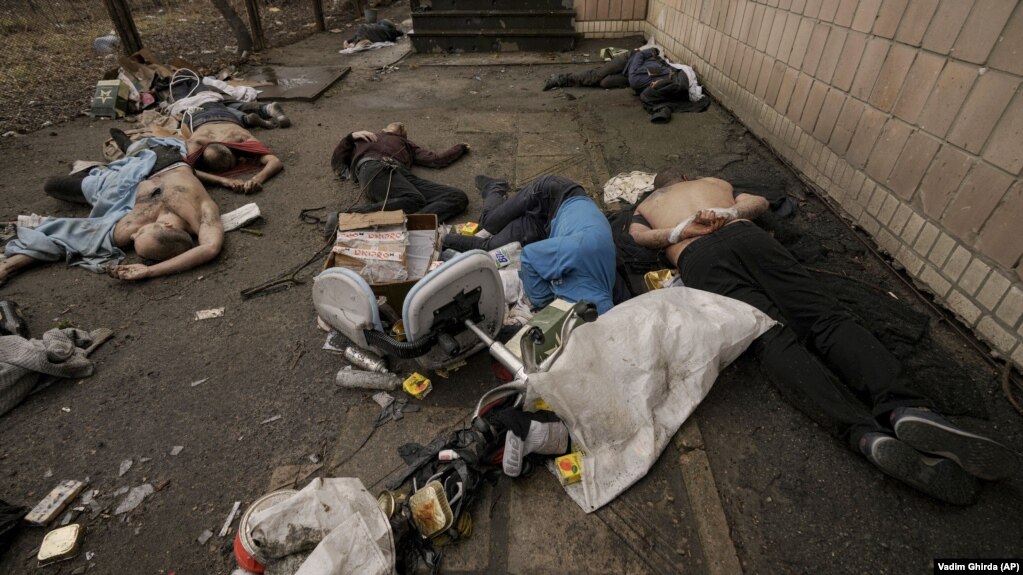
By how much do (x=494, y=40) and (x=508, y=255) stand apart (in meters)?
6.77

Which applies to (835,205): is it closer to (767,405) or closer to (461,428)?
(767,405)

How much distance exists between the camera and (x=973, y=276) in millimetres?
2477

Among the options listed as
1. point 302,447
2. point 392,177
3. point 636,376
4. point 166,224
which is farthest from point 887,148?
point 166,224

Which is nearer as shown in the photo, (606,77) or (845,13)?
(845,13)

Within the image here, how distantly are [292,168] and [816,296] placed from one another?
4.79 m

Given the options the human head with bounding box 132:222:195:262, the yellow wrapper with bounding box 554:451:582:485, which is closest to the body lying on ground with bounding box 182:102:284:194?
the human head with bounding box 132:222:195:262

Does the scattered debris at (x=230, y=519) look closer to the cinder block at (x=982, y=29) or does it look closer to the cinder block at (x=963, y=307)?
the cinder block at (x=963, y=307)

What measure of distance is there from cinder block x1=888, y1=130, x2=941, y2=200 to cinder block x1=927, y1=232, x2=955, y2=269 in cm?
37

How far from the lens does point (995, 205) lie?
2.36m

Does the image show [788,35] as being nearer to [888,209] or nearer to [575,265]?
[888,209]

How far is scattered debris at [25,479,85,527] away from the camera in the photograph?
1859mm

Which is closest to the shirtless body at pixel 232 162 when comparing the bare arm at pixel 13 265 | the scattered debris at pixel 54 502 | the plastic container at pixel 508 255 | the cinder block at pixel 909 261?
the bare arm at pixel 13 265

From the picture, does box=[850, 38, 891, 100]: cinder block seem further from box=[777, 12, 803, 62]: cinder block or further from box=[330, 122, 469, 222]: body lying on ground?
box=[330, 122, 469, 222]: body lying on ground

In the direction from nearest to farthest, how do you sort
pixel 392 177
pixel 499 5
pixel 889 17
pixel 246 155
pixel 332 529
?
pixel 332 529
pixel 889 17
pixel 392 177
pixel 246 155
pixel 499 5
